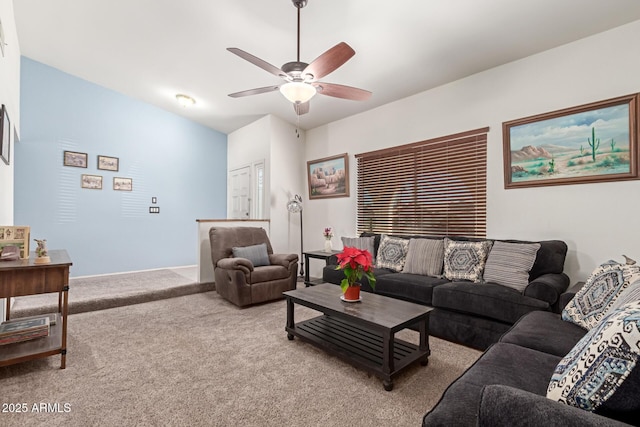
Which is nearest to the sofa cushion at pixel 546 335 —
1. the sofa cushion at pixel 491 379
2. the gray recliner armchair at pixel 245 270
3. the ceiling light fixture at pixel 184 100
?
the sofa cushion at pixel 491 379

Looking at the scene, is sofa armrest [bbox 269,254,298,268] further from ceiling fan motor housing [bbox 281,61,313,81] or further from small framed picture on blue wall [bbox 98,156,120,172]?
small framed picture on blue wall [bbox 98,156,120,172]

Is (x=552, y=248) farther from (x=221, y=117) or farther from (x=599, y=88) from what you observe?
(x=221, y=117)

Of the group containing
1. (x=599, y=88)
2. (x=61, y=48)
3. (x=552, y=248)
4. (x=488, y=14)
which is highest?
(x=61, y=48)

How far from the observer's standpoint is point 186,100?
188 inches

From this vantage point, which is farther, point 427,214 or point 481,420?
point 427,214

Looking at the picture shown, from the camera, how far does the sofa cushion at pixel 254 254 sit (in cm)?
395

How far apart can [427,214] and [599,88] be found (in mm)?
1962

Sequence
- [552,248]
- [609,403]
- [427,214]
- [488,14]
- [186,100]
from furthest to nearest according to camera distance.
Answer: [186,100], [427,214], [552,248], [488,14], [609,403]

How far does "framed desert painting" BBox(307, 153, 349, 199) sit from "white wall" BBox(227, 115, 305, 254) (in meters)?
0.29

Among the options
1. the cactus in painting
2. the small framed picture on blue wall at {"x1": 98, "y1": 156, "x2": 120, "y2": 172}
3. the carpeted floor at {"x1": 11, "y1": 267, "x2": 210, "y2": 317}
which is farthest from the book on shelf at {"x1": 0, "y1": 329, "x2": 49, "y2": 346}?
the cactus in painting

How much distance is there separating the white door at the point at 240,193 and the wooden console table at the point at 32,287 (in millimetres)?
3695

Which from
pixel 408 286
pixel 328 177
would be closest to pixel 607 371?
pixel 408 286

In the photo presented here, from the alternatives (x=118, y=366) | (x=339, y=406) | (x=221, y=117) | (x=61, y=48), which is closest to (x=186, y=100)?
(x=221, y=117)

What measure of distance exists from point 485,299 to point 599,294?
758mm
